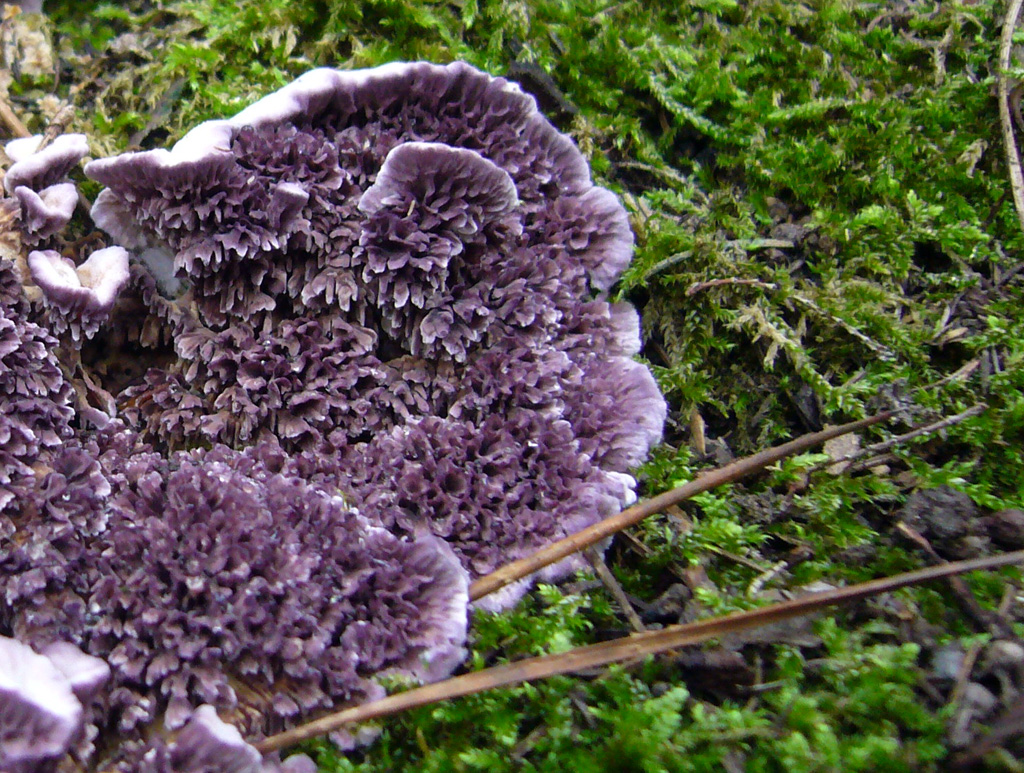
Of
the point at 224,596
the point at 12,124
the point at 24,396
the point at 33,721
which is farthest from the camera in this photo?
the point at 12,124

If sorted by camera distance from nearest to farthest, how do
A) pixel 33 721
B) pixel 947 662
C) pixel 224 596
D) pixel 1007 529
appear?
pixel 33 721 < pixel 947 662 < pixel 224 596 < pixel 1007 529

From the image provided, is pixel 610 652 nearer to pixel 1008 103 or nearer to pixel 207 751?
pixel 207 751

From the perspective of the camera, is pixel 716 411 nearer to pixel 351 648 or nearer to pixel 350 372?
pixel 350 372

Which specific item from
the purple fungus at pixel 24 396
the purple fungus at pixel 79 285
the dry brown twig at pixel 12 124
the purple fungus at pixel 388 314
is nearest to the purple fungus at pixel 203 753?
the purple fungus at pixel 388 314

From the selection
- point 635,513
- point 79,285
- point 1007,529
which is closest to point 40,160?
point 79,285

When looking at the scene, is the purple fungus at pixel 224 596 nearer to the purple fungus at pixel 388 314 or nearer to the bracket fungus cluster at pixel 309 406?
the bracket fungus cluster at pixel 309 406

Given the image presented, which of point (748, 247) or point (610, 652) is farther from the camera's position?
point (748, 247)

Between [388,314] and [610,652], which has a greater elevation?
[388,314]

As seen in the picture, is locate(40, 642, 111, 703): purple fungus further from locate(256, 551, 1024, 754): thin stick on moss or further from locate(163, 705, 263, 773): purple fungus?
locate(256, 551, 1024, 754): thin stick on moss

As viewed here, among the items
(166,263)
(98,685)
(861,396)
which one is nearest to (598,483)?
(861,396)
